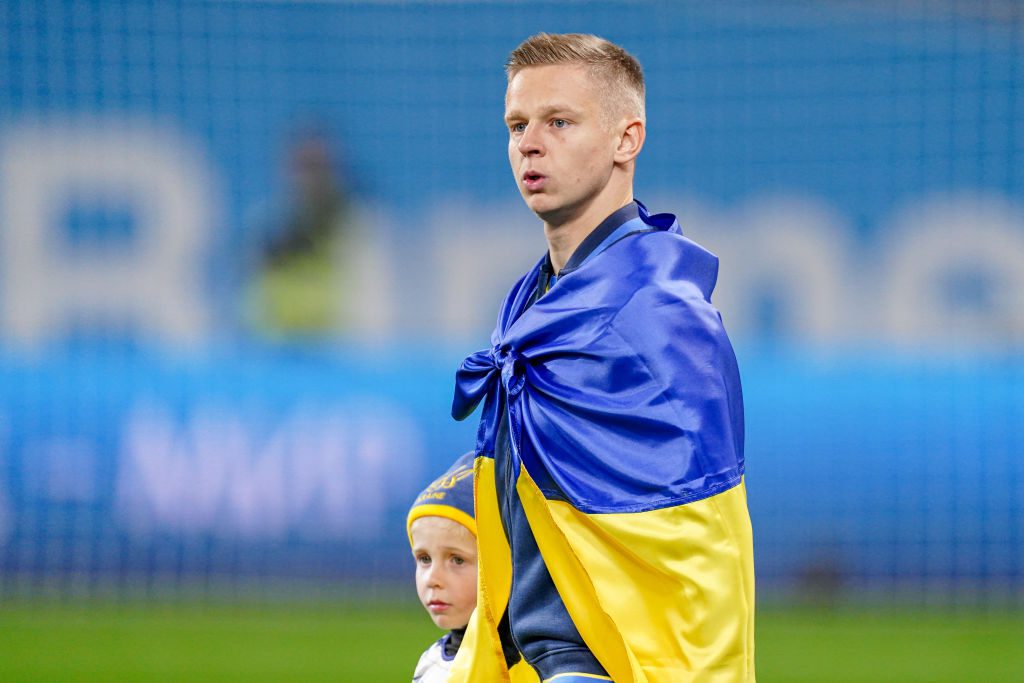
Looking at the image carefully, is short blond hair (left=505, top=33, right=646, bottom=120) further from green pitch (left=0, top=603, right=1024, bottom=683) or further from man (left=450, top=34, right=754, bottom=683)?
green pitch (left=0, top=603, right=1024, bottom=683)

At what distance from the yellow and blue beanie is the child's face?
14 millimetres

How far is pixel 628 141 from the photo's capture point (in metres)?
2.71

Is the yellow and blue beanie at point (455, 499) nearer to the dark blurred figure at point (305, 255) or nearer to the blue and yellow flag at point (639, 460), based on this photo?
the blue and yellow flag at point (639, 460)

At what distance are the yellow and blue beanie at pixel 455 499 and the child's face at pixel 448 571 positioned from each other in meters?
0.01

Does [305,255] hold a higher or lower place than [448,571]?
higher

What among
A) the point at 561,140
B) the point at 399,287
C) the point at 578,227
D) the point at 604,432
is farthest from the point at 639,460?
the point at 399,287

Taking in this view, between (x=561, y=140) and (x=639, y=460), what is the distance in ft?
1.92

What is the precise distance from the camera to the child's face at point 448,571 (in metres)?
3.20

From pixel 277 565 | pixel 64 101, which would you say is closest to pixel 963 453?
pixel 277 565

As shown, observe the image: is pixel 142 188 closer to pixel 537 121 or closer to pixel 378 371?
pixel 378 371

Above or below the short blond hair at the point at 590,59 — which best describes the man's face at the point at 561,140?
below

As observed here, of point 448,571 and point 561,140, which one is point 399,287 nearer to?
point 448,571

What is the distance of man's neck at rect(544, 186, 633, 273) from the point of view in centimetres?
269

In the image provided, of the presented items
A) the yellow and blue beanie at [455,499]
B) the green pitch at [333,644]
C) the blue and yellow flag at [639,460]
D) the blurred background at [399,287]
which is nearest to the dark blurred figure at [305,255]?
the blurred background at [399,287]
